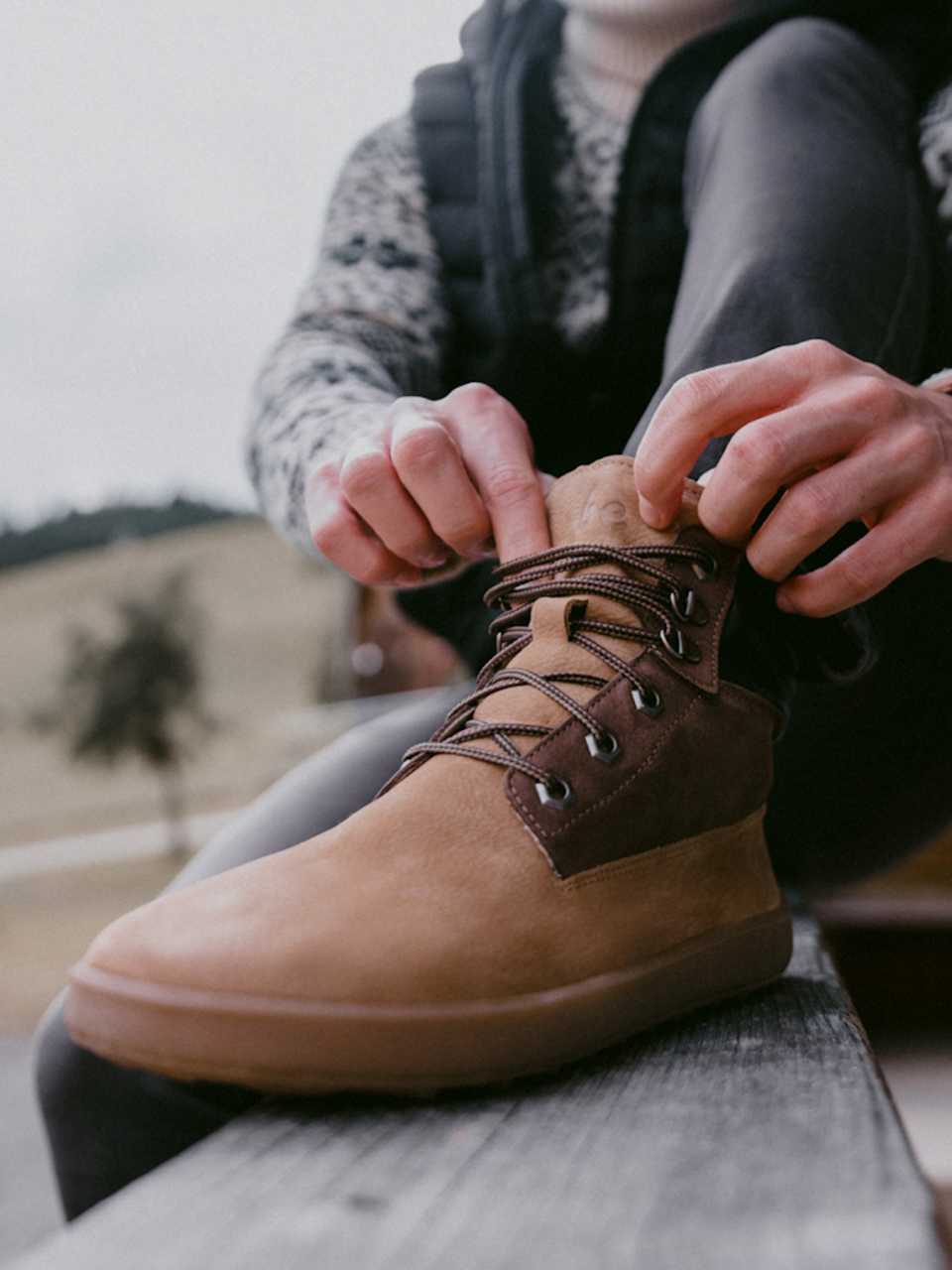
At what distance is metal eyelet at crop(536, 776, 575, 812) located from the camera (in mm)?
386

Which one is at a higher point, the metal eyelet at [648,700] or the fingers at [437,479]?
the fingers at [437,479]

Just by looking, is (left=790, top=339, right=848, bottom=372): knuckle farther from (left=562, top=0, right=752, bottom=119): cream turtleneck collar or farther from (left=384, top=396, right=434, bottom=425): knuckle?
(left=562, top=0, right=752, bottom=119): cream turtleneck collar

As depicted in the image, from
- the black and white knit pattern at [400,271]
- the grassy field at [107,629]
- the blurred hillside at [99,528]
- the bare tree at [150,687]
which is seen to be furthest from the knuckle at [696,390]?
the bare tree at [150,687]

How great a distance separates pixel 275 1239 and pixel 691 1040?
209 millimetres

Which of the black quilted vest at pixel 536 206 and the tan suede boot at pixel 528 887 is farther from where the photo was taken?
the black quilted vest at pixel 536 206

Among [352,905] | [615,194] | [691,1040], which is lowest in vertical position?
[691,1040]

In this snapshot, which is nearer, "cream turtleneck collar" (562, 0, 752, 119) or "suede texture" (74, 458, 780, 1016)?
"suede texture" (74, 458, 780, 1016)

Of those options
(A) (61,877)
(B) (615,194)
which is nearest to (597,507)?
(B) (615,194)

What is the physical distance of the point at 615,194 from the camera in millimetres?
759

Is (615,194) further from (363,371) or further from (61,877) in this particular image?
(61,877)

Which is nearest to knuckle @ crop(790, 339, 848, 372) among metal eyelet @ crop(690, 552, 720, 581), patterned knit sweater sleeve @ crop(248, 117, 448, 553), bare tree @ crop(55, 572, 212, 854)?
metal eyelet @ crop(690, 552, 720, 581)

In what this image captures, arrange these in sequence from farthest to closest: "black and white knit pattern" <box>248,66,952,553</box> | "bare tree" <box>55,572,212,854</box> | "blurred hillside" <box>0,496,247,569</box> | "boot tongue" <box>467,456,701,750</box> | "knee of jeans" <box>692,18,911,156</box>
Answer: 1. "bare tree" <box>55,572,212,854</box>
2. "blurred hillside" <box>0,496,247,569</box>
3. "black and white knit pattern" <box>248,66,952,553</box>
4. "knee of jeans" <box>692,18,911,156</box>
5. "boot tongue" <box>467,456,701,750</box>

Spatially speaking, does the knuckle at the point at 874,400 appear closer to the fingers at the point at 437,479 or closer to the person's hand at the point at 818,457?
the person's hand at the point at 818,457

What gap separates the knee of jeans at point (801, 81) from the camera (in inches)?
22.2
